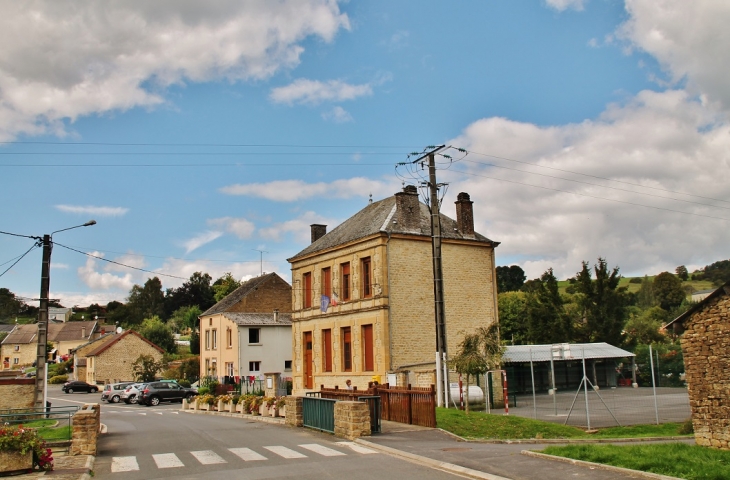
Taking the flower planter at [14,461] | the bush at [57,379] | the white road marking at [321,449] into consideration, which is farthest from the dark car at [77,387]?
the flower planter at [14,461]

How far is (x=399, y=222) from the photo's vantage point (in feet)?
111

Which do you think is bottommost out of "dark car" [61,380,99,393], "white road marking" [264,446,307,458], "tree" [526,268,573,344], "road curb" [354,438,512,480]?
"dark car" [61,380,99,393]

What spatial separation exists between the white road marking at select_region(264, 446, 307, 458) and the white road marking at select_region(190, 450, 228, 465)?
52.5 inches

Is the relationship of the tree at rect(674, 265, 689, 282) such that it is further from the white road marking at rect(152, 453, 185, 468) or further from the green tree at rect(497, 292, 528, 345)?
the white road marking at rect(152, 453, 185, 468)

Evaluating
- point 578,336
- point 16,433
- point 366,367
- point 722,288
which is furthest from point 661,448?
point 578,336

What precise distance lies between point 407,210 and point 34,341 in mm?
87317

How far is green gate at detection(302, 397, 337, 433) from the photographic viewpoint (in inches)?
735

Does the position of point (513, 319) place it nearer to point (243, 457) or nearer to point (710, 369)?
point (710, 369)

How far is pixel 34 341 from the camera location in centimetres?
10131

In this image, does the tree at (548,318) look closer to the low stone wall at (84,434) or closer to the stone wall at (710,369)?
the stone wall at (710,369)

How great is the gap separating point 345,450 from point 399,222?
19380 mm

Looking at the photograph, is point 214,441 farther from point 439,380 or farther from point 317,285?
point 317,285

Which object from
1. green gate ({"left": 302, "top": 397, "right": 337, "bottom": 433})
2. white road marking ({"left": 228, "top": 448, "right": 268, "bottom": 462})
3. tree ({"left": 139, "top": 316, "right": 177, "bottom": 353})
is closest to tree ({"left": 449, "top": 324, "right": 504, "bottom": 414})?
green gate ({"left": 302, "top": 397, "right": 337, "bottom": 433})

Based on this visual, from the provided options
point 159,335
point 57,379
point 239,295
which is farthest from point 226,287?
point 239,295
